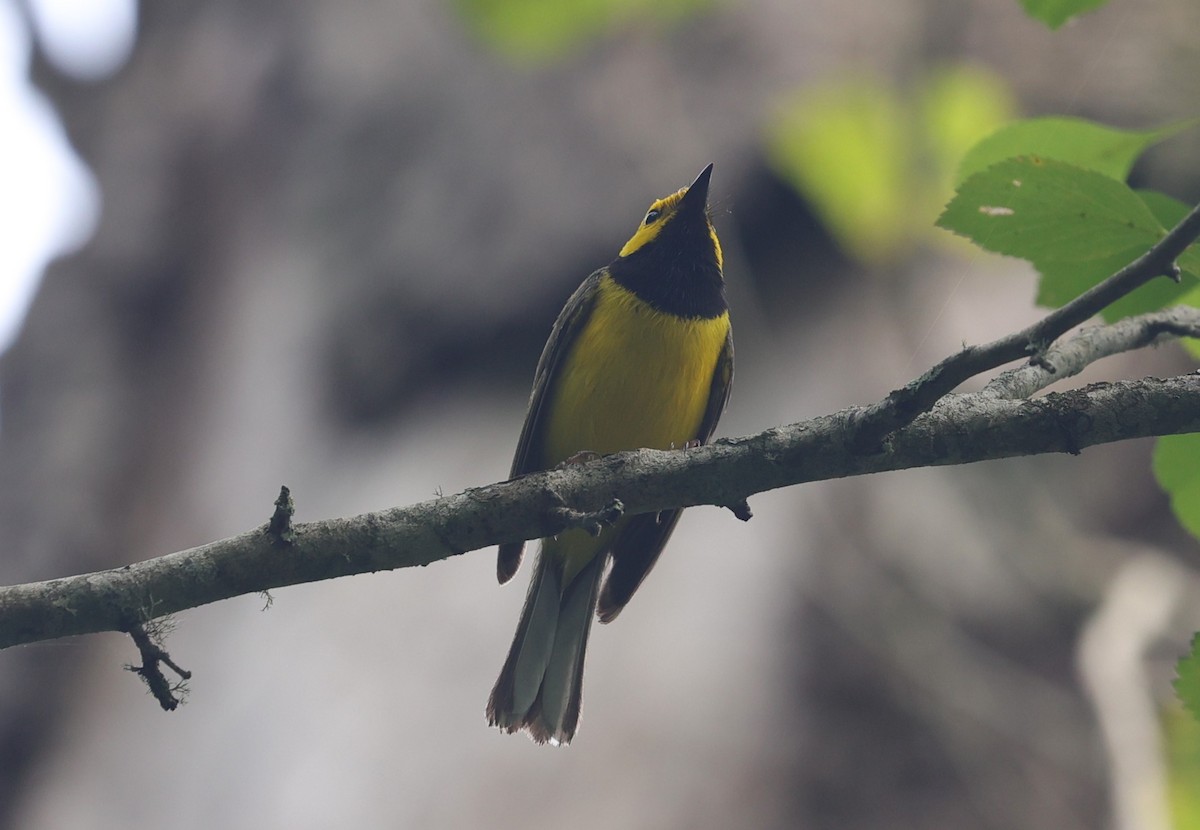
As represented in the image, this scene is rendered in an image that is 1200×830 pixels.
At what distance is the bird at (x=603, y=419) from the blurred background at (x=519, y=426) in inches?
30.7

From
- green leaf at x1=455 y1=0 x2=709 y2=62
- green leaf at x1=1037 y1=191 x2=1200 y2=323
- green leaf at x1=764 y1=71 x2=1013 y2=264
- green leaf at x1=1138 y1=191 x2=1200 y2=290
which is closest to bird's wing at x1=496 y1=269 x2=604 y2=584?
green leaf at x1=764 y1=71 x2=1013 y2=264

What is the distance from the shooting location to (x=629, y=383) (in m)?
4.22

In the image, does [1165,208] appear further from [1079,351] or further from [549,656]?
[549,656]

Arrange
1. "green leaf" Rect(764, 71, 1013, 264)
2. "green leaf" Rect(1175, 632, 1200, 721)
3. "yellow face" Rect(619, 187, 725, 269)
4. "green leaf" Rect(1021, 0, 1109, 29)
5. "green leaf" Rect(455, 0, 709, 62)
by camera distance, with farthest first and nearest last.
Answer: "yellow face" Rect(619, 187, 725, 269), "green leaf" Rect(764, 71, 1013, 264), "green leaf" Rect(455, 0, 709, 62), "green leaf" Rect(1021, 0, 1109, 29), "green leaf" Rect(1175, 632, 1200, 721)

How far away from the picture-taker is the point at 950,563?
7.05 m

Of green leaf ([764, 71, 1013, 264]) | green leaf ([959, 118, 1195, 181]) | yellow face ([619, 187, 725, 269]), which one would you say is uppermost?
yellow face ([619, 187, 725, 269])

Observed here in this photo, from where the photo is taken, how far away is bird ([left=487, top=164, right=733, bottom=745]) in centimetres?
425

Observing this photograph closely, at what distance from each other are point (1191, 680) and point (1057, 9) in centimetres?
106

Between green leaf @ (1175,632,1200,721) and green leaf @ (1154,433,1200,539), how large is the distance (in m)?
0.35

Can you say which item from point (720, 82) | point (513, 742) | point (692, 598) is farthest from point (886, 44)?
point (513, 742)

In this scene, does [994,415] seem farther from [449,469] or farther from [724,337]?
[449,469]

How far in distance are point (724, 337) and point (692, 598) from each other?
118 inches

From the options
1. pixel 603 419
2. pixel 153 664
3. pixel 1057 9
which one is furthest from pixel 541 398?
pixel 1057 9

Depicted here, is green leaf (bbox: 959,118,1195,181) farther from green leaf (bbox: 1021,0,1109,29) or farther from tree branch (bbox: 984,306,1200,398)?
Answer: tree branch (bbox: 984,306,1200,398)
